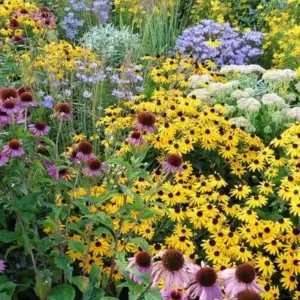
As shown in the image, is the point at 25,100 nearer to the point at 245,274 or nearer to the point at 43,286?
the point at 43,286

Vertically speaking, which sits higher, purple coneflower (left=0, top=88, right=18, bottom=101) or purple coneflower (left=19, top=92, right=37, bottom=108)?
purple coneflower (left=0, top=88, right=18, bottom=101)

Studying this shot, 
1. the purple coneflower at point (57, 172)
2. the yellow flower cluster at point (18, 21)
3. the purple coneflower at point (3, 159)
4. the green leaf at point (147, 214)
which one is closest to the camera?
the purple coneflower at point (3, 159)

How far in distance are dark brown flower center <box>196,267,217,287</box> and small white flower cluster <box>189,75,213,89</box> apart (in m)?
2.81

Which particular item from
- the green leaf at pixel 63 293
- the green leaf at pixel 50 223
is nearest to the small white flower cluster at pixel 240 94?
the green leaf at pixel 50 223

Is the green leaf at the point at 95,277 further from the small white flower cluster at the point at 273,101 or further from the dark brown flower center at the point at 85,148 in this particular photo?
the small white flower cluster at the point at 273,101

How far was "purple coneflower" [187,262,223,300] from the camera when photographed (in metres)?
1.52

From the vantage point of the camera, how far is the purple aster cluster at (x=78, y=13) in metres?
5.98

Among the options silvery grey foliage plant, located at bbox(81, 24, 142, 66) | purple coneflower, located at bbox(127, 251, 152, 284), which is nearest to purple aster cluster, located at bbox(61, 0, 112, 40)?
silvery grey foliage plant, located at bbox(81, 24, 142, 66)

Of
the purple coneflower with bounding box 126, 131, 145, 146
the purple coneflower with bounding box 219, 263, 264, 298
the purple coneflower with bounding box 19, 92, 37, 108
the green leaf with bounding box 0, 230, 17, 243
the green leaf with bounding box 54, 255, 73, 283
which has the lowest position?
the green leaf with bounding box 54, 255, 73, 283

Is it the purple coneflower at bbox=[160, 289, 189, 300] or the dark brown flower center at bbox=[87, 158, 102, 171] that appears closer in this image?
the purple coneflower at bbox=[160, 289, 189, 300]

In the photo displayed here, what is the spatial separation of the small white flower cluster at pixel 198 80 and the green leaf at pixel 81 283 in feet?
7.37

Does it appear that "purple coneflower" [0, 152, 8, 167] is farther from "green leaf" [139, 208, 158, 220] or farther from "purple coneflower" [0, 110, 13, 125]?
"green leaf" [139, 208, 158, 220]

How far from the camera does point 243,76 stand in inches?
184

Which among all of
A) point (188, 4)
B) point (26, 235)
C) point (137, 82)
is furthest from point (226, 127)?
point (188, 4)
